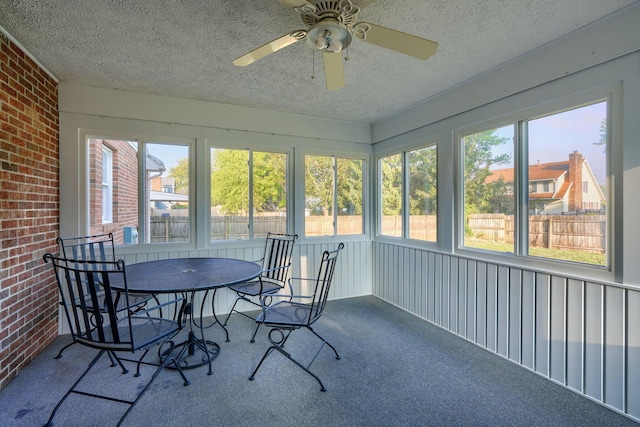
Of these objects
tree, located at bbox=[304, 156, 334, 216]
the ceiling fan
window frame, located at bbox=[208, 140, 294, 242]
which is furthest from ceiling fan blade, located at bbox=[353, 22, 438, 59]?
tree, located at bbox=[304, 156, 334, 216]

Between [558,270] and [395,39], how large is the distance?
6.86ft

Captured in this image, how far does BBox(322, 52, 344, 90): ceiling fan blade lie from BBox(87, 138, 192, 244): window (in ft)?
6.98

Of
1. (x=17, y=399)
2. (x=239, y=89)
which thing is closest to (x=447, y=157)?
(x=239, y=89)

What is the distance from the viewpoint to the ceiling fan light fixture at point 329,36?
161cm

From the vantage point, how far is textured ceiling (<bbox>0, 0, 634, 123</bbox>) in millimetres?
1878

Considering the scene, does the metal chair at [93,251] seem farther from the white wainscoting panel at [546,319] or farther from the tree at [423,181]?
the tree at [423,181]

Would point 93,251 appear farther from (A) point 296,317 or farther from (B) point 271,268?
(A) point 296,317

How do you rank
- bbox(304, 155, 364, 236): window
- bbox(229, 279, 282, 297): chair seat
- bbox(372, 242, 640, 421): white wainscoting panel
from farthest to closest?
bbox(304, 155, 364, 236): window
bbox(229, 279, 282, 297): chair seat
bbox(372, 242, 640, 421): white wainscoting panel

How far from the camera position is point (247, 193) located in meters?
3.84

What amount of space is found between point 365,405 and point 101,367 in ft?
7.05

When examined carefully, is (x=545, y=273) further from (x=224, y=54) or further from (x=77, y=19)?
(x=77, y=19)

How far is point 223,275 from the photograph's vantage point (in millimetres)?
2402

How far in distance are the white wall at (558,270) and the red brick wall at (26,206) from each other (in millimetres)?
3798

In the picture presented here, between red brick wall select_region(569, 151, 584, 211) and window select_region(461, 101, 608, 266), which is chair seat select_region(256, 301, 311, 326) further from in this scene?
red brick wall select_region(569, 151, 584, 211)
